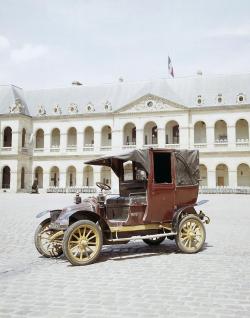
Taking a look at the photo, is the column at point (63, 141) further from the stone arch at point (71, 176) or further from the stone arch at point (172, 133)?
the stone arch at point (172, 133)

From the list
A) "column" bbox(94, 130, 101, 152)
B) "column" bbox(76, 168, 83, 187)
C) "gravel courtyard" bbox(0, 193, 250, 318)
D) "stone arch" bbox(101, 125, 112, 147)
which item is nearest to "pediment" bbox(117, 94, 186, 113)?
"stone arch" bbox(101, 125, 112, 147)

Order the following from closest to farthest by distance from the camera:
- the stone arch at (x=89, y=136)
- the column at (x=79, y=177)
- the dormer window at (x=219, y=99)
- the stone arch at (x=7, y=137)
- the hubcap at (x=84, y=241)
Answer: the hubcap at (x=84, y=241)
the dormer window at (x=219, y=99)
the column at (x=79, y=177)
the stone arch at (x=89, y=136)
the stone arch at (x=7, y=137)

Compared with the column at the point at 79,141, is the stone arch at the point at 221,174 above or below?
below

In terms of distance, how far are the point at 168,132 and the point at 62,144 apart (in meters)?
13.1

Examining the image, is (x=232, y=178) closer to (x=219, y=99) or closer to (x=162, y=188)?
(x=219, y=99)

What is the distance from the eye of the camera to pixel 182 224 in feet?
28.1

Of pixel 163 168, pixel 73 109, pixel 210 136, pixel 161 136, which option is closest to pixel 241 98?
pixel 210 136

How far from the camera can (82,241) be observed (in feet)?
24.2

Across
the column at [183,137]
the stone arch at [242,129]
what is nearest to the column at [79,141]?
the column at [183,137]

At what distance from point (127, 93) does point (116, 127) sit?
5246 mm

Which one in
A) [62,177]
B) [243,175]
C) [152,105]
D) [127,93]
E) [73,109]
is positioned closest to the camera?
[243,175]

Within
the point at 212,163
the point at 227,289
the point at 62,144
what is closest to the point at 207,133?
the point at 212,163

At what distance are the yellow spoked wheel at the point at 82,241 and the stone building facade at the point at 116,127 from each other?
34985mm

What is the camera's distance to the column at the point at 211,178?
43.4 meters
